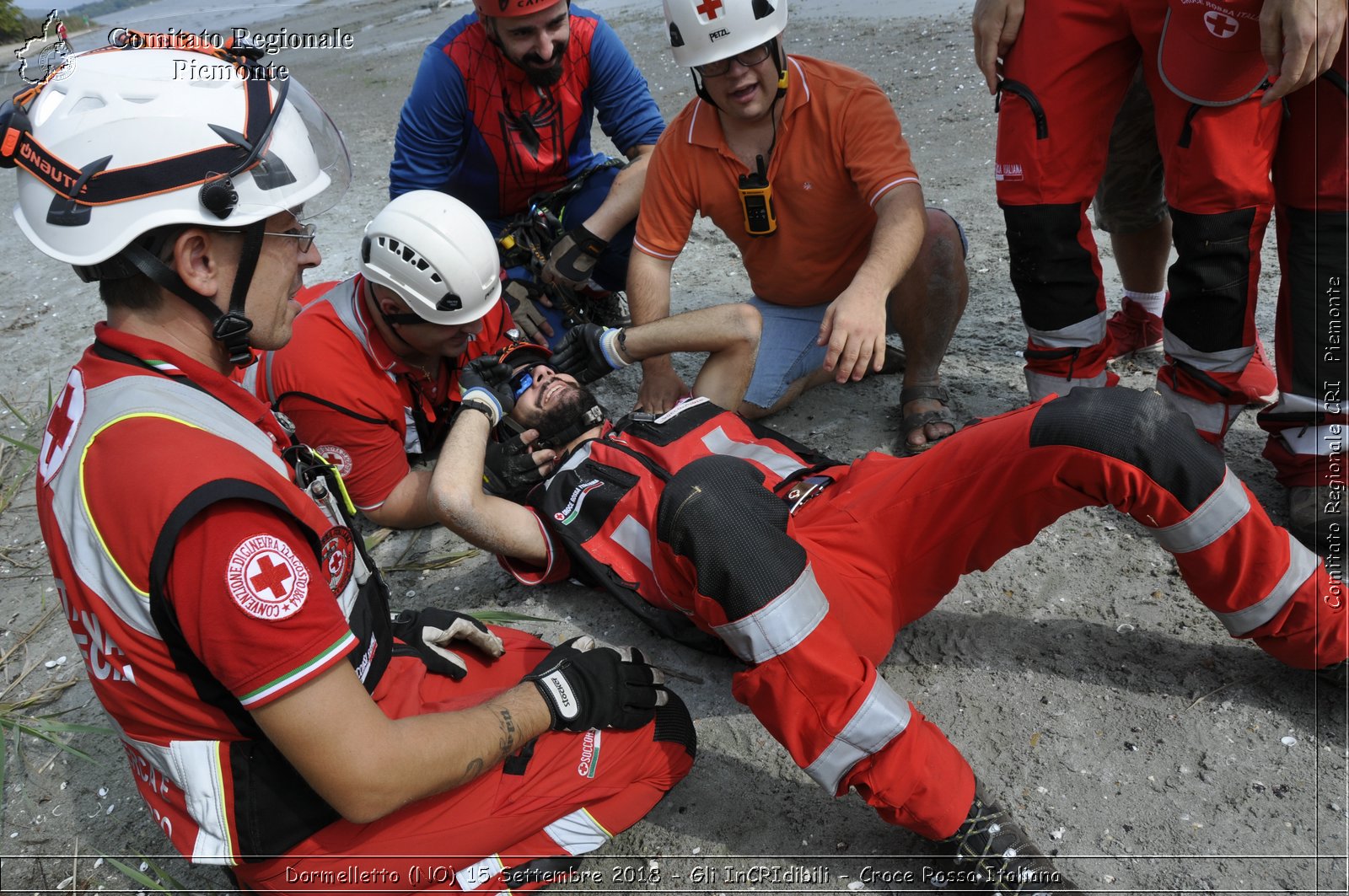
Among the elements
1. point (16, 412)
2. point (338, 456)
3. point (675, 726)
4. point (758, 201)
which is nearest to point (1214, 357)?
point (758, 201)

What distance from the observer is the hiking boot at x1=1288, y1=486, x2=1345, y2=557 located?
3.23 metres

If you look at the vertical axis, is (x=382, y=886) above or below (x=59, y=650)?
above

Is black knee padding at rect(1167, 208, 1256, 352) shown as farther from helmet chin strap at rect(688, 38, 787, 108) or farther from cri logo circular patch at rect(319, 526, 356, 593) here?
cri logo circular patch at rect(319, 526, 356, 593)

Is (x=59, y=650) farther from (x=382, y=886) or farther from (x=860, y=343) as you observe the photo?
(x=860, y=343)

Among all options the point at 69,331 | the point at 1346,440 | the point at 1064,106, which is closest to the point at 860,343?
the point at 1064,106

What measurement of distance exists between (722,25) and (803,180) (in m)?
0.72

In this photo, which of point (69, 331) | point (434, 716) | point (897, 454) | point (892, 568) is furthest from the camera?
point (69, 331)

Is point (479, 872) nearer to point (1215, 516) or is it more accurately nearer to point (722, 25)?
point (1215, 516)

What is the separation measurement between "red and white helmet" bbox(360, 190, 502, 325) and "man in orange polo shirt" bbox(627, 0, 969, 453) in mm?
808

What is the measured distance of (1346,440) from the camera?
3.28 metres

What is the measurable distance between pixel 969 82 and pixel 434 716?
7452mm

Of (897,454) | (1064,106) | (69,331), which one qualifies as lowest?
(69,331)

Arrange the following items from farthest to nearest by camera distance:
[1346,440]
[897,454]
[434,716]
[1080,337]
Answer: [897,454], [1080,337], [1346,440], [434,716]

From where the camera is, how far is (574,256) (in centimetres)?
514
